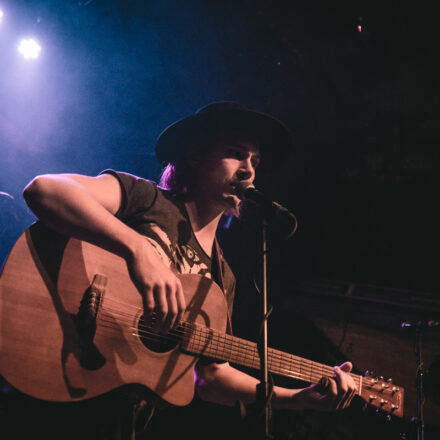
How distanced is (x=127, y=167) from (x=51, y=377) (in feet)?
14.8

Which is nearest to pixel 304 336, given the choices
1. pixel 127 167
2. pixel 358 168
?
pixel 358 168

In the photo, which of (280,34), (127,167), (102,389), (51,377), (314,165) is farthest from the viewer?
(314,165)

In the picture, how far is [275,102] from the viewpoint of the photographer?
5.47m

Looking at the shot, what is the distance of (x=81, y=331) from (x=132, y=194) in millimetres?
849

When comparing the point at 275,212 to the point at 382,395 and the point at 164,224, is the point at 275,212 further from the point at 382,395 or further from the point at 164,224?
the point at 382,395

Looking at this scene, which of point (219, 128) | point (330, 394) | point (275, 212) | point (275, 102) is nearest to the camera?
point (275, 212)

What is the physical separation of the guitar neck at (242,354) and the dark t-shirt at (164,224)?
430mm

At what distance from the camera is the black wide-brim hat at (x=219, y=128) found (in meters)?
2.64

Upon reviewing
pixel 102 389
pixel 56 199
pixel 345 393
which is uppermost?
pixel 56 199

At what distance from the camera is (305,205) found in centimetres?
626

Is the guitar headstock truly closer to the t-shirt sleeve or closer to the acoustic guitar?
the acoustic guitar

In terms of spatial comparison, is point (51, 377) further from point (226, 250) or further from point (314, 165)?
point (314, 165)

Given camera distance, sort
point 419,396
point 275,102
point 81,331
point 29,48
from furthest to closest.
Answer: point 275,102 → point 29,48 → point 419,396 → point 81,331

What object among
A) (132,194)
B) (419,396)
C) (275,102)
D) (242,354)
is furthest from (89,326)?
(275,102)
